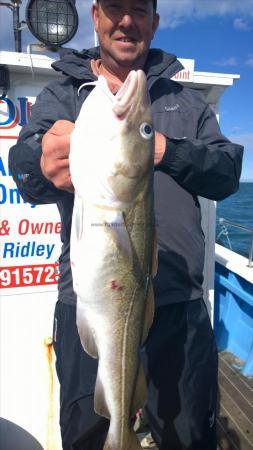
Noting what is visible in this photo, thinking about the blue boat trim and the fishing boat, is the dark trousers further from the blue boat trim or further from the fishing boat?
the blue boat trim

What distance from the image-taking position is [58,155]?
1796mm

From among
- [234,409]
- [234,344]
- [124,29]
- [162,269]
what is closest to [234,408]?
[234,409]

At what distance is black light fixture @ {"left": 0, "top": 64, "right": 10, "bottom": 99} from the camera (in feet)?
10.2

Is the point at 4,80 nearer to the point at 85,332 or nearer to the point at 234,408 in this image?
the point at 85,332

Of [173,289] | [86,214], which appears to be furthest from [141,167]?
[173,289]

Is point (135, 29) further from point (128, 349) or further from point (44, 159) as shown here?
point (128, 349)

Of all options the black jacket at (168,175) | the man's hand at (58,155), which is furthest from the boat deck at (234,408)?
the man's hand at (58,155)

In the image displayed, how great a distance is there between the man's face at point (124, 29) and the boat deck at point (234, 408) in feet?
10.9

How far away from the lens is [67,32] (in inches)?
123

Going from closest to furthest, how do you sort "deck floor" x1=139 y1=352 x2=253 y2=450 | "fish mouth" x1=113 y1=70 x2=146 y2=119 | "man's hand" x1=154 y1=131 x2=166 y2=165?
"fish mouth" x1=113 y1=70 x2=146 y2=119 → "man's hand" x1=154 y1=131 x2=166 y2=165 → "deck floor" x1=139 y1=352 x2=253 y2=450

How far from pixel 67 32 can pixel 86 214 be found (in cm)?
208

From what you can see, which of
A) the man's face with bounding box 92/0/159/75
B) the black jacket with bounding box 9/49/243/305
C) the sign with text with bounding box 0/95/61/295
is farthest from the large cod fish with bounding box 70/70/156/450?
the sign with text with bounding box 0/95/61/295

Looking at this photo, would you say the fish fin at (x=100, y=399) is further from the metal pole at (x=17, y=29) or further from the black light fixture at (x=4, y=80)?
the metal pole at (x=17, y=29)

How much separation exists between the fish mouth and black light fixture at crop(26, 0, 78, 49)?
184 cm
